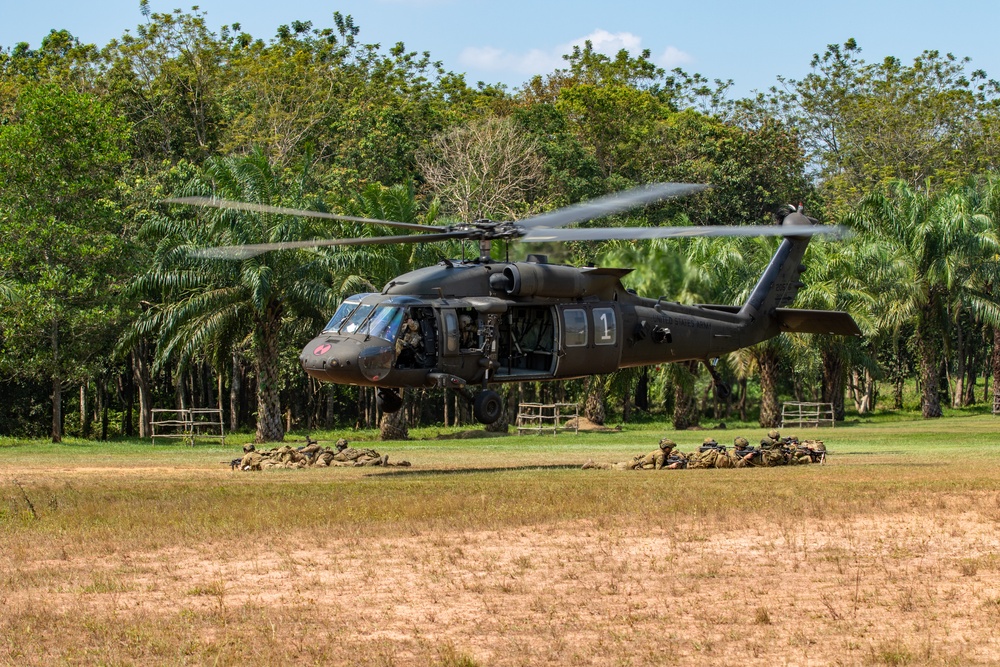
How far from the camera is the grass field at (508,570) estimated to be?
962 centimetres

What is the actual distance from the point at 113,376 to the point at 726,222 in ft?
103

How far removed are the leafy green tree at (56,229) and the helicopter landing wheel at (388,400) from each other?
15.9m

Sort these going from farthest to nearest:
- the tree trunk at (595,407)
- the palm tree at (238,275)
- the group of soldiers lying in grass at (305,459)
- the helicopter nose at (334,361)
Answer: the tree trunk at (595,407) < the palm tree at (238,275) < the group of soldiers lying in grass at (305,459) < the helicopter nose at (334,361)

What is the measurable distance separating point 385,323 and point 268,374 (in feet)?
59.7

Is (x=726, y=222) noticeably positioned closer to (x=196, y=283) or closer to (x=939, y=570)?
(x=196, y=283)

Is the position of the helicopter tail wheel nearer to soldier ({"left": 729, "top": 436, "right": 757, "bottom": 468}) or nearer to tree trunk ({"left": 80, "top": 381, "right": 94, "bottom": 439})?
soldier ({"left": 729, "top": 436, "right": 757, "bottom": 468})

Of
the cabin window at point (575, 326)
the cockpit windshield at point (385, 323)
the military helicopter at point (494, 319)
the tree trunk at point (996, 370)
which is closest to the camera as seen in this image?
the military helicopter at point (494, 319)

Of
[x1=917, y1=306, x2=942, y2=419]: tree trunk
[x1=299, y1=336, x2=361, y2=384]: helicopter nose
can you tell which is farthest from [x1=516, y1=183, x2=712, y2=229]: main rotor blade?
[x1=917, y1=306, x2=942, y2=419]: tree trunk

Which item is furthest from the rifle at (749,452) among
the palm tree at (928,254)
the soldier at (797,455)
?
the palm tree at (928,254)

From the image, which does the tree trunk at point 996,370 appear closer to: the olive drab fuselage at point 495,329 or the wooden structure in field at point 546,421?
the wooden structure in field at point 546,421

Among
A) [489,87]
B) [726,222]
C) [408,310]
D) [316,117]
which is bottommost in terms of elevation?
[408,310]

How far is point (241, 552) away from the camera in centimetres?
1359

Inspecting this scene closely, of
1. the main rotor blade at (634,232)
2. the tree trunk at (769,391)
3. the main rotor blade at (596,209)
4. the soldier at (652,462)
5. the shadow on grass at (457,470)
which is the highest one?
the main rotor blade at (596,209)

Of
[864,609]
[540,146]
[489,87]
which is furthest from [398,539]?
[489,87]
